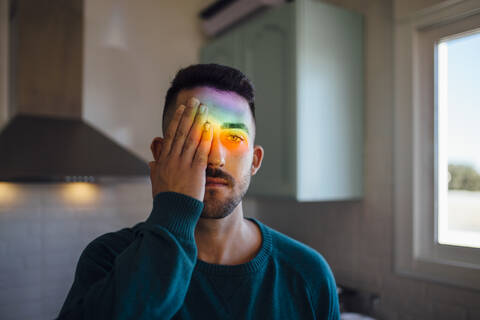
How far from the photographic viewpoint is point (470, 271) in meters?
1.29

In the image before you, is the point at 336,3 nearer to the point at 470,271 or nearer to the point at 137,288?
the point at 470,271

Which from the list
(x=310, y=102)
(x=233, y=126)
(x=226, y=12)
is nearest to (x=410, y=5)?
(x=310, y=102)

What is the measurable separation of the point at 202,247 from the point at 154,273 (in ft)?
0.86

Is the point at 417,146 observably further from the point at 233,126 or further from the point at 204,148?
the point at 204,148

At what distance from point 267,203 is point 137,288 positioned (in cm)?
165

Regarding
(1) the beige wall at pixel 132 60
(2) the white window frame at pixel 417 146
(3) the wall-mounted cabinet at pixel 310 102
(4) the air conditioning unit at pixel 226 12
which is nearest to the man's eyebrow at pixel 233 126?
(3) the wall-mounted cabinet at pixel 310 102

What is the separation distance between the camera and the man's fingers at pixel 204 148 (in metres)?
0.63

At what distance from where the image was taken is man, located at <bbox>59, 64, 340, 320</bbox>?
22.4 inches

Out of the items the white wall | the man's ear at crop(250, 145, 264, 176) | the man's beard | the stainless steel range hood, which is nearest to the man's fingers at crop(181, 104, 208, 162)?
the man's beard

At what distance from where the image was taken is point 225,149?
73 cm

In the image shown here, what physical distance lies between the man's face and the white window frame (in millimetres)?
908

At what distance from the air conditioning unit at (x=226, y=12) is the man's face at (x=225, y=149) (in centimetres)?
125

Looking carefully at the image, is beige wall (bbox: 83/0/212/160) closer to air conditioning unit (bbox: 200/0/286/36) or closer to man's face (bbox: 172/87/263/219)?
air conditioning unit (bbox: 200/0/286/36)

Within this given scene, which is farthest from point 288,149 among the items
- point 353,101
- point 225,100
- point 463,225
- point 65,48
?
point 65,48
